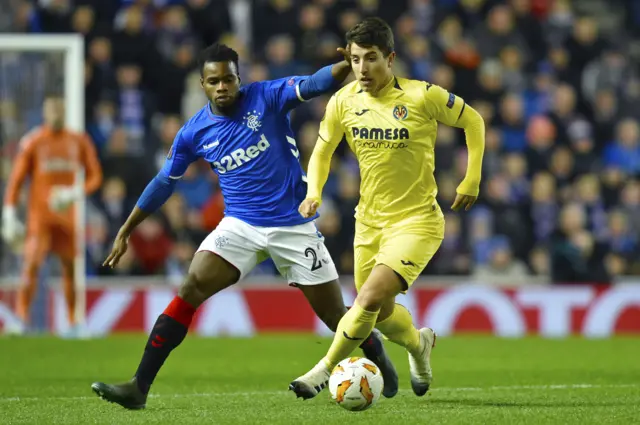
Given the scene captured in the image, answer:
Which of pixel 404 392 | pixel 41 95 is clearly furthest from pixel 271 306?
pixel 404 392

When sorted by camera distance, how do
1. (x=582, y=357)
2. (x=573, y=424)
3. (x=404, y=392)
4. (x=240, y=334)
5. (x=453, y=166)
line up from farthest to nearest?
(x=453, y=166) < (x=240, y=334) < (x=582, y=357) < (x=404, y=392) < (x=573, y=424)

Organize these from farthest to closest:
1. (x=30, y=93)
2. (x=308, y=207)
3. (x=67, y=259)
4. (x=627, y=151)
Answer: (x=627, y=151) < (x=30, y=93) < (x=67, y=259) < (x=308, y=207)

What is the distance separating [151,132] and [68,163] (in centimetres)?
187

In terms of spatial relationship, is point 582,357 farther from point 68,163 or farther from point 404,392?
point 68,163

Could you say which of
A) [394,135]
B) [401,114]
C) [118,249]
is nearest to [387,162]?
[394,135]

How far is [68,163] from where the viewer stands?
13508mm

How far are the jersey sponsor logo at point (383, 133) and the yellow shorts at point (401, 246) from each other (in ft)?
1.60

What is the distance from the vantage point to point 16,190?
1323 centimetres

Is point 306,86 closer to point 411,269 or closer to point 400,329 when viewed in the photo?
point 411,269

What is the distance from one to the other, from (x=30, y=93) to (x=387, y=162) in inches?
317

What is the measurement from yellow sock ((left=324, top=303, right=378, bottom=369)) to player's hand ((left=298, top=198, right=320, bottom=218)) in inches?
22.6

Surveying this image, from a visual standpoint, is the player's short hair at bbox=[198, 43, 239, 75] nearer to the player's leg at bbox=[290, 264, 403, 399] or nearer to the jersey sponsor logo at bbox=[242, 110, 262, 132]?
the jersey sponsor logo at bbox=[242, 110, 262, 132]

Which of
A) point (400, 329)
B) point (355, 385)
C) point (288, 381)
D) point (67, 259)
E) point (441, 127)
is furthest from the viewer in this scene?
point (441, 127)

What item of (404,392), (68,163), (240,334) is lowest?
(240,334)
